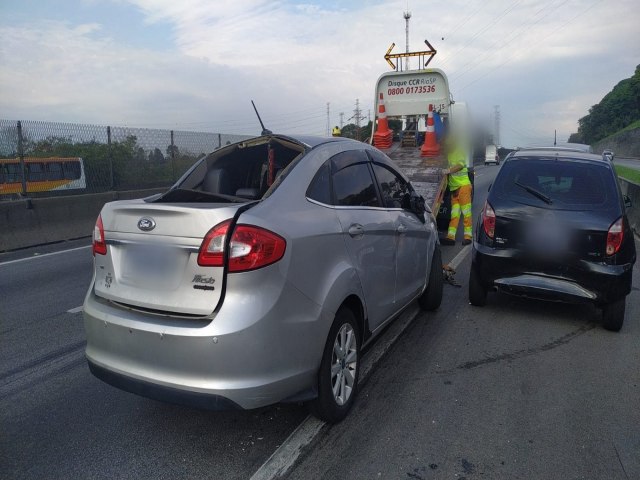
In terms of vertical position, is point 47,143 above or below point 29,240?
above

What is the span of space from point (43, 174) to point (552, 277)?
1264 centimetres

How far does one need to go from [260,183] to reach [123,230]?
45.0 inches

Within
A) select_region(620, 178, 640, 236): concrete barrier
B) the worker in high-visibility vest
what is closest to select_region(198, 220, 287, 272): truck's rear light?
the worker in high-visibility vest

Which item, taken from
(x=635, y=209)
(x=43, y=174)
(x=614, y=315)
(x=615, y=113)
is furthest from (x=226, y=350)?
(x=615, y=113)

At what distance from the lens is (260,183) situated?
3.82 metres

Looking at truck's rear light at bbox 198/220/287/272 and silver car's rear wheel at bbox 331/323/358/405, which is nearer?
truck's rear light at bbox 198/220/287/272

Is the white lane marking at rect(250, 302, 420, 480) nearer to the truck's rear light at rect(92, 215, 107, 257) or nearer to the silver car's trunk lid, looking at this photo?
the silver car's trunk lid

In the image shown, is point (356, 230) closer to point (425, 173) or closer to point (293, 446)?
point (293, 446)

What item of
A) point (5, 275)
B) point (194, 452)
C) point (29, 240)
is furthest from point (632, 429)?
point (29, 240)

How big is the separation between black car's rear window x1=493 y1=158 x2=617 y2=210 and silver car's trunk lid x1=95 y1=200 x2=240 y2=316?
3.66 meters

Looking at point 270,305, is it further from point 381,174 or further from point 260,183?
point 381,174

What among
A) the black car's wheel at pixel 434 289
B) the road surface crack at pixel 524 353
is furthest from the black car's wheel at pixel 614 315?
the black car's wheel at pixel 434 289

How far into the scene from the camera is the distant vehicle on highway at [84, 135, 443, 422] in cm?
263

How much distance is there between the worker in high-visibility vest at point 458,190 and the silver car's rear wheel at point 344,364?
6.45m
